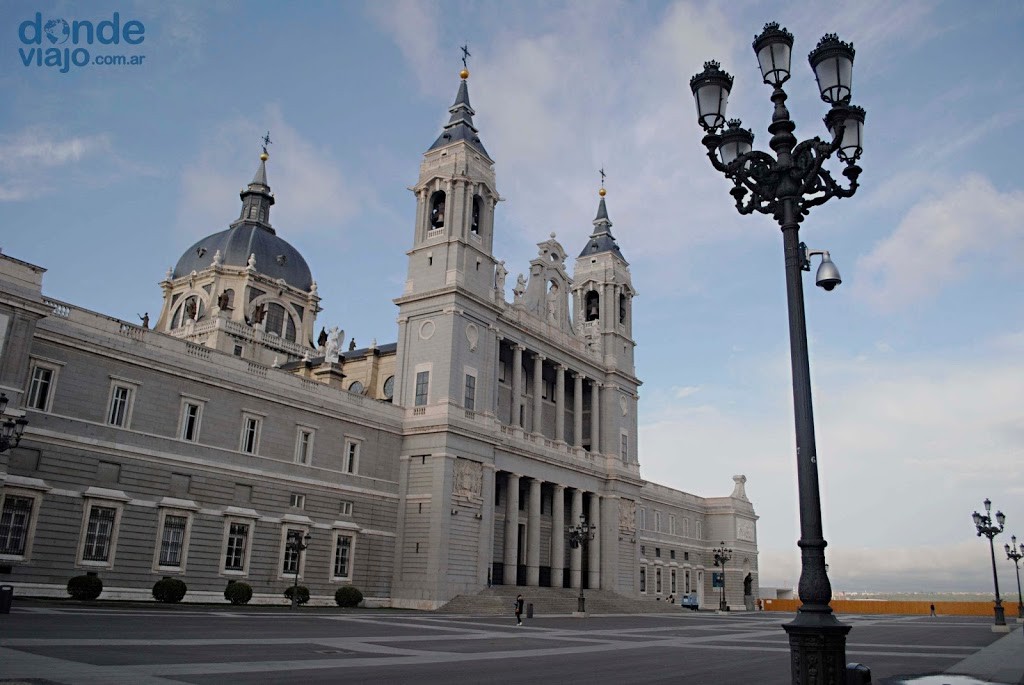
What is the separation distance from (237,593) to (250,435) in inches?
305

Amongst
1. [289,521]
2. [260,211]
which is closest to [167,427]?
[289,521]

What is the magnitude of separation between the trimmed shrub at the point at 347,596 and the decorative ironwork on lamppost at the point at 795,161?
35228mm

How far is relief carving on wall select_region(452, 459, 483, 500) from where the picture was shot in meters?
48.1

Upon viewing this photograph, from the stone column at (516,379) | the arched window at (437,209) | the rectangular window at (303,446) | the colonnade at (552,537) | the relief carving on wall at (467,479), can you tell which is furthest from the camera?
the stone column at (516,379)

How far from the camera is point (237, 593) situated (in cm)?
3647

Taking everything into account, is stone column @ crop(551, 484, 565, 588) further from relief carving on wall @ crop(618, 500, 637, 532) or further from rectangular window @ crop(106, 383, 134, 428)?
rectangular window @ crop(106, 383, 134, 428)

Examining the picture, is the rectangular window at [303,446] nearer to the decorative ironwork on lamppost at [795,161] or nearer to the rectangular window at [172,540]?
the rectangular window at [172,540]

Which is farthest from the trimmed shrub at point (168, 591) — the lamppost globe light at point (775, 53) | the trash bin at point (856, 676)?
the lamppost globe light at point (775, 53)

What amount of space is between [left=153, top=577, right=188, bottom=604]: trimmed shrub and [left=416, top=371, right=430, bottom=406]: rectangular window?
1915cm

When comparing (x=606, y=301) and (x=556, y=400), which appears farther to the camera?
(x=606, y=301)

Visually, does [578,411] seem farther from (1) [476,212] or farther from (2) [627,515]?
(1) [476,212]

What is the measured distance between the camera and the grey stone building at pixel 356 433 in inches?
1284

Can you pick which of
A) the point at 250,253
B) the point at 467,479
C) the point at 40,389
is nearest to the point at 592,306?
the point at 467,479

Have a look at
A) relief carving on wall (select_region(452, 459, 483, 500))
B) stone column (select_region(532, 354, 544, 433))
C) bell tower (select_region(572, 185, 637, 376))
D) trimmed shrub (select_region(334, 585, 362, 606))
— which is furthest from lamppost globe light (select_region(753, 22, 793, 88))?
bell tower (select_region(572, 185, 637, 376))
